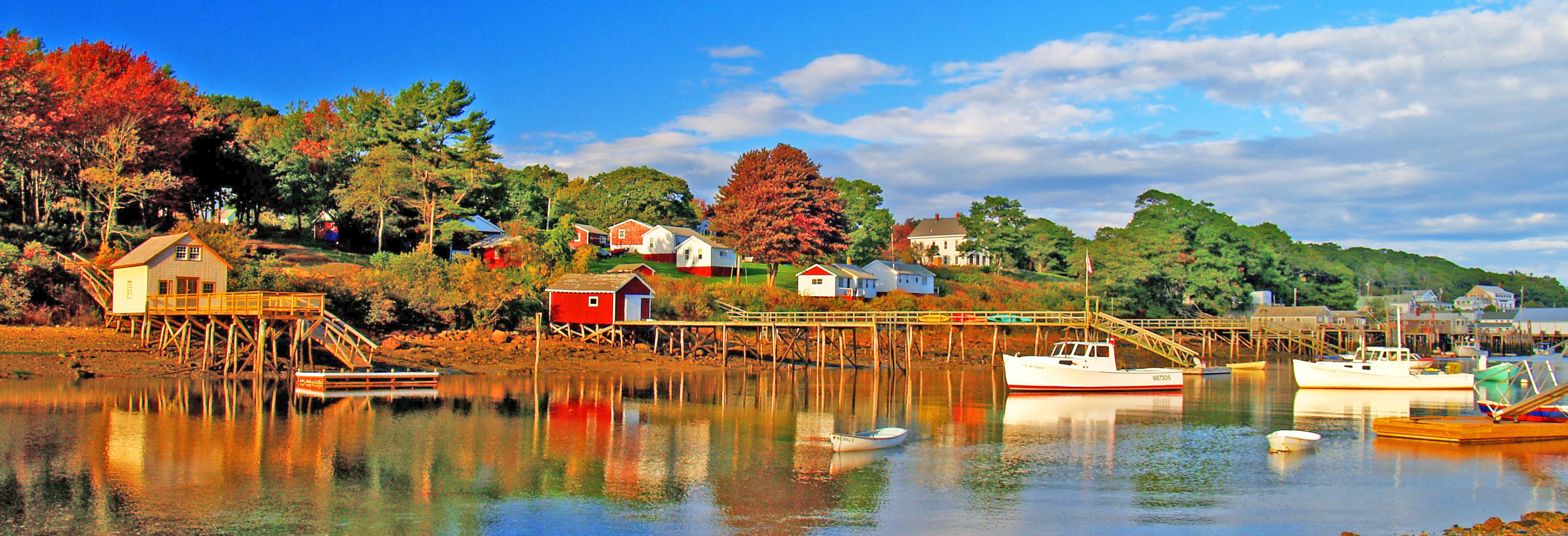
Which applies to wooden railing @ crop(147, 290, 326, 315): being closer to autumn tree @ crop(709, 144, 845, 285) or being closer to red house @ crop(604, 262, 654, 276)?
red house @ crop(604, 262, 654, 276)

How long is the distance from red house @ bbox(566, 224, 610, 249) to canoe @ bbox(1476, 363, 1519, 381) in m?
66.3

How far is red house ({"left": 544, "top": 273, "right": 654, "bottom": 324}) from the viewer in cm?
5466

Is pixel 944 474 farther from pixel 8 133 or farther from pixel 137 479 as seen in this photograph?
pixel 8 133

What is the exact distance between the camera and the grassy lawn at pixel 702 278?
7962 centimetres

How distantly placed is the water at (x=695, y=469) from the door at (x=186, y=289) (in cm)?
564

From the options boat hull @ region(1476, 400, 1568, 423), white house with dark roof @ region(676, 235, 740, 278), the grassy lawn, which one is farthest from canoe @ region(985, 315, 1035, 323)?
white house with dark roof @ region(676, 235, 740, 278)

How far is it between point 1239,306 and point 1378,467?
6890 centimetres

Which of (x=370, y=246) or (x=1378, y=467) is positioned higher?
(x=370, y=246)

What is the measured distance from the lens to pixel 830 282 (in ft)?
250

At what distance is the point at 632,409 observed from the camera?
3406 cm

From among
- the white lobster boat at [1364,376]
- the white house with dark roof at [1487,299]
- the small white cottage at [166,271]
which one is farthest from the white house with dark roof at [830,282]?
the white house with dark roof at [1487,299]

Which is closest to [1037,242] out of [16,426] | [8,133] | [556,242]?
[556,242]

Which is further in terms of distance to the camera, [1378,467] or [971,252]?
[971,252]

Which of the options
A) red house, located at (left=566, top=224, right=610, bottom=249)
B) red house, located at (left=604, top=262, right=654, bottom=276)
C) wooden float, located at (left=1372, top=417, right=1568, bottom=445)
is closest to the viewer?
wooden float, located at (left=1372, top=417, right=1568, bottom=445)
